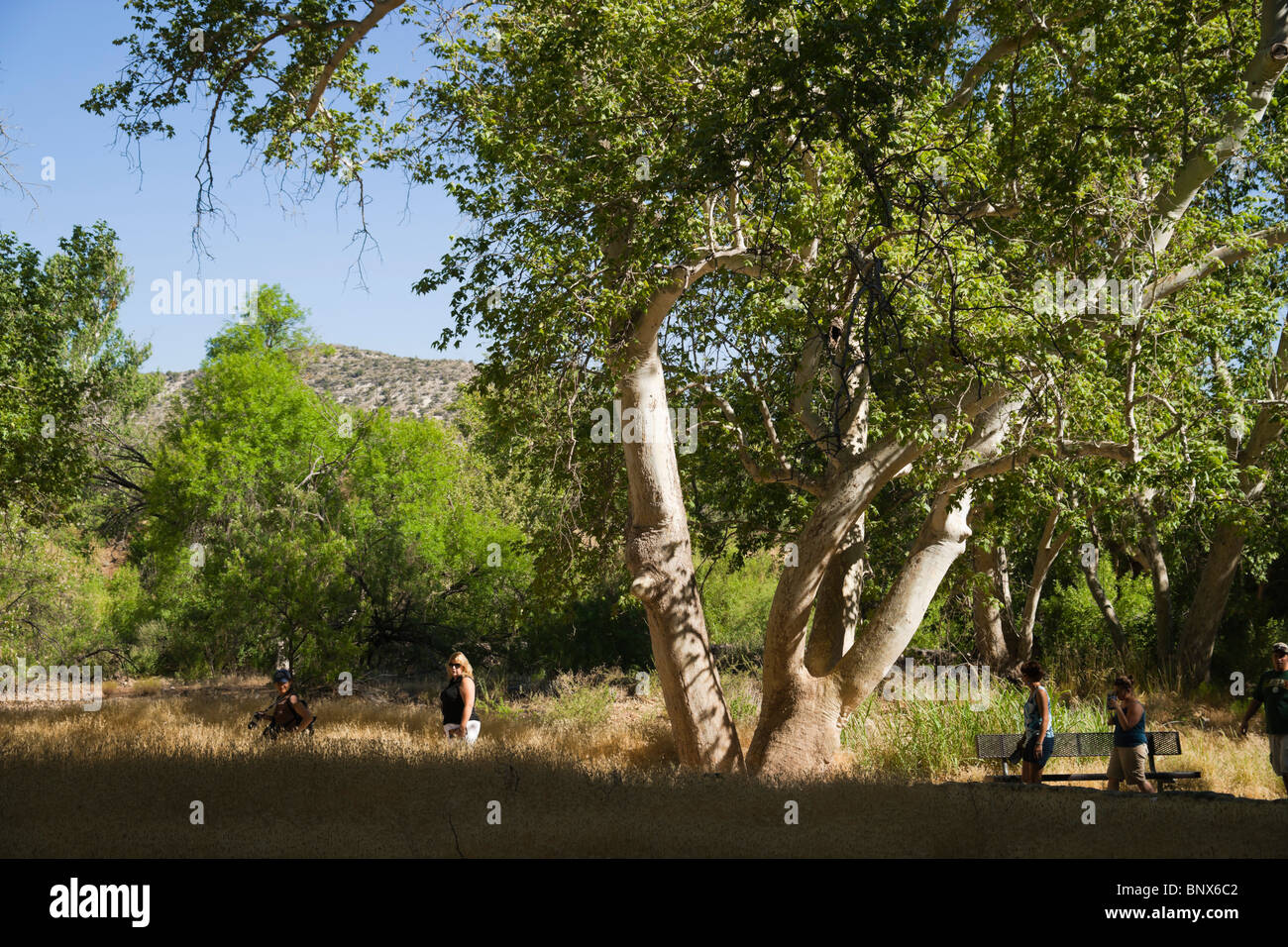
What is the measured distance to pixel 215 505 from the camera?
27.2m

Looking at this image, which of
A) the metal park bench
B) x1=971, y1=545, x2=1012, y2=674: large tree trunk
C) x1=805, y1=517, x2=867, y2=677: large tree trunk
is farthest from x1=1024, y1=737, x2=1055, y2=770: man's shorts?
x1=971, y1=545, x2=1012, y2=674: large tree trunk

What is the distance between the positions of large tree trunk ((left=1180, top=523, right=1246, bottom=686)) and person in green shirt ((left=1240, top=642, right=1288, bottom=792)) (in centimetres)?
1071

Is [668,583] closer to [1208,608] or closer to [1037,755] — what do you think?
[1037,755]

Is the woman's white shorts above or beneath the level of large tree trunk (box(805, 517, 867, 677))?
beneath

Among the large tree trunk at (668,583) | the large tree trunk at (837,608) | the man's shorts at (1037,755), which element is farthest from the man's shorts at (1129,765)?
the large tree trunk at (837,608)

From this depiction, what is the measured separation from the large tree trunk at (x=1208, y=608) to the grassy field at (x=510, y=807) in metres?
7.87

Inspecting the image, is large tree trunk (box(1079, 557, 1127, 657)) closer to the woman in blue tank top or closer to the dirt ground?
the woman in blue tank top

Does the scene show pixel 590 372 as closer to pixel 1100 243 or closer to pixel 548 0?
pixel 548 0

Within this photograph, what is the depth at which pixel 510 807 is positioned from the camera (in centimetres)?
683

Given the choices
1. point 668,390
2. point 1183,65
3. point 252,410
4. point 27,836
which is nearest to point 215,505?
point 252,410

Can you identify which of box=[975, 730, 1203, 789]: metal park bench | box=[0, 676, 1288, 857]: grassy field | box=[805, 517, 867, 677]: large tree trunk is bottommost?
box=[975, 730, 1203, 789]: metal park bench

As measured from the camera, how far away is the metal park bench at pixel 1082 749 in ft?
33.4

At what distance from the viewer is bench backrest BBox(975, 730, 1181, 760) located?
10.4 metres

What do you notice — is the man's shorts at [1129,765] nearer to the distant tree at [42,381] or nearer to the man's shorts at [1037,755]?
the man's shorts at [1037,755]
